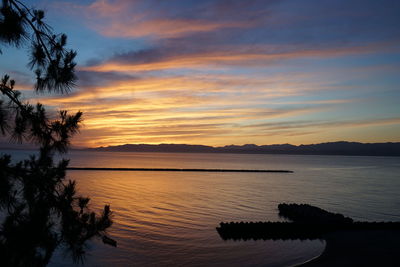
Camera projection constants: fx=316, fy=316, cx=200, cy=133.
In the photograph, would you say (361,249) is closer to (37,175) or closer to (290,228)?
(290,228)

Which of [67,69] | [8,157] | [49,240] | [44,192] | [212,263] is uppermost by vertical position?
[67,69]

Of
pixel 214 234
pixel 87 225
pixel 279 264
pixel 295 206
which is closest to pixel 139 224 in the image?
pixel 214 234

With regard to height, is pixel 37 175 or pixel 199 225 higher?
pixel 37 175

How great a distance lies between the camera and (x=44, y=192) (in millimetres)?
4734

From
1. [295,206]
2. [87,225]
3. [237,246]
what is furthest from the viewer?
[295,206]

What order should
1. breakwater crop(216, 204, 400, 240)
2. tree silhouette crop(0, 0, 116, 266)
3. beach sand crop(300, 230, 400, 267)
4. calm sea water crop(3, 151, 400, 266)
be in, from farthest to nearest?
1. breakwater crop(216, 204, 400, 240)
2. calm sea water crop(3, 151, 400, 266)
3. beach sand crop(300, 230, 400, 267)
4. tree silhouette crop(0, 0, 116, 266)

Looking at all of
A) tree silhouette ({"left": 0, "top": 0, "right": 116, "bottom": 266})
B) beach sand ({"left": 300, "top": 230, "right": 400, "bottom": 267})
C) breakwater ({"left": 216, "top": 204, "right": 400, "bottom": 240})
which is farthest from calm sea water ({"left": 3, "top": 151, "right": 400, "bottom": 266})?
tree silhouette ({"left": 0, "top": 0, "right": 116, "bottom": 266})

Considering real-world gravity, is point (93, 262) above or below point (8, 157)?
below

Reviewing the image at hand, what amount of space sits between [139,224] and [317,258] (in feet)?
48.7

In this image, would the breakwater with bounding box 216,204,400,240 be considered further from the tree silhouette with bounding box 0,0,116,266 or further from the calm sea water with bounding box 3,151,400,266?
the tree silhouette with bounding box 0,0,116,266

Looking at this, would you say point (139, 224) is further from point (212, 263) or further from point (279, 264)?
point (279, 264)

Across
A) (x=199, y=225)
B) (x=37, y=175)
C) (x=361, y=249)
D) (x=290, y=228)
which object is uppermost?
(x=37, y=175)

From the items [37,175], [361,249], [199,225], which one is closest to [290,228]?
[361,249]

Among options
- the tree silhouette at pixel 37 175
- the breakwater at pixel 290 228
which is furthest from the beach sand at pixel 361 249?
the tree silhouette at pixel 37 175
